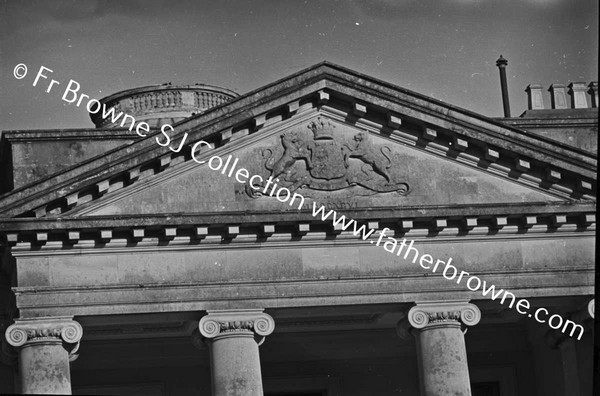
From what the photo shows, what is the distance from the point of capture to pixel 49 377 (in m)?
30.1

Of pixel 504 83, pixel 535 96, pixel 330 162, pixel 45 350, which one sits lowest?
pixel 45 350

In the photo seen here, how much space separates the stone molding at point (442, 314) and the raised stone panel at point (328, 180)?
1871mm

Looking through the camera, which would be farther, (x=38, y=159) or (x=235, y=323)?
(x=38, y=159)

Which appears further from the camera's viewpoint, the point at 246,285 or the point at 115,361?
the point at 115,361

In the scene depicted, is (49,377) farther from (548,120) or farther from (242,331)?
(548,120)

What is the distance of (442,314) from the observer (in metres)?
31.6

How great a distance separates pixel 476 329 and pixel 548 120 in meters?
4.62

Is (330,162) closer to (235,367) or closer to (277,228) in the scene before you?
(277,228)

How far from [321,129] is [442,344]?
4.51 m

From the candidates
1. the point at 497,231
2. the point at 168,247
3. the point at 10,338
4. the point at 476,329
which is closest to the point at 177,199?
the point at 168,247

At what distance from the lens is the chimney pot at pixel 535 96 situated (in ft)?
130

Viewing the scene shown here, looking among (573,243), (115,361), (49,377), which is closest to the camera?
(49,377)

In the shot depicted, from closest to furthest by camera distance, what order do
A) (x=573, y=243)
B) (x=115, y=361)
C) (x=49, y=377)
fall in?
(x=49, y=377) → (x=573, y=243) → (x=115, y=361)

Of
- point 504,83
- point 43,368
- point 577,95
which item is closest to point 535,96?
point 577,95
